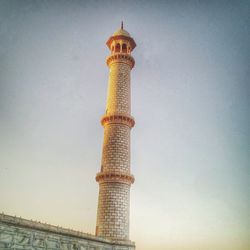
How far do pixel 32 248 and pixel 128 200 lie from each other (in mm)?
7844

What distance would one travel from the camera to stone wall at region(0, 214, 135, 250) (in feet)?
32.3

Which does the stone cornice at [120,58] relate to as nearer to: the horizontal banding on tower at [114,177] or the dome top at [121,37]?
the dome top at [121,37]

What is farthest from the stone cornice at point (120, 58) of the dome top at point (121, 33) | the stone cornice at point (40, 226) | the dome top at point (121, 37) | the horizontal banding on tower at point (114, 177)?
the stone cornice at point (40, 226)

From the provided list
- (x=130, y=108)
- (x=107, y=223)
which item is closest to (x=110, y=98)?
(x=130, y=108)

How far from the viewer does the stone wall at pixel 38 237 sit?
9.86 metres

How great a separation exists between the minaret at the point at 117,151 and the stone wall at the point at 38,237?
1945 millimetres

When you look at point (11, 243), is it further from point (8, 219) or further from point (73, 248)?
point (73, 248)

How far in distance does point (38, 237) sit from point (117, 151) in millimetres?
8232

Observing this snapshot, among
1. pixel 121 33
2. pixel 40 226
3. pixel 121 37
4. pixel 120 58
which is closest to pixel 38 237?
pixel 40 226

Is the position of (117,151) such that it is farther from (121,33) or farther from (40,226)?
(121,33)

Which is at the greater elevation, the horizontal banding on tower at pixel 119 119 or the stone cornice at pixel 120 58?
the stone cornice at pixel 120 58

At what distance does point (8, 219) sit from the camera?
391 inches

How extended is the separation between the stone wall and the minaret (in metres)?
1.94

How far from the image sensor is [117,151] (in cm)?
1834
